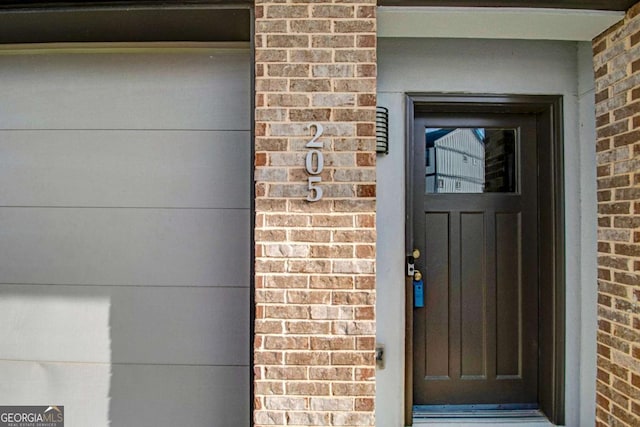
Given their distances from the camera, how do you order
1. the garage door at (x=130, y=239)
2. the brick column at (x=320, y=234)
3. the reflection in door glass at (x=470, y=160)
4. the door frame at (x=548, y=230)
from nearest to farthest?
the brick column at (x=320, y=234) < the garage door at (x=130, y=239) < the door frame at (x=548, y=230) < the reflection in door glass at (x=470, y=160)

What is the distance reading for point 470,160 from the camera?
6.94 ft

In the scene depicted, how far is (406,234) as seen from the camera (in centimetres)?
197

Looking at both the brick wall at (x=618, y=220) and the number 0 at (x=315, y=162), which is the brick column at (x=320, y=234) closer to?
the number 0 at (x=315, y=162)

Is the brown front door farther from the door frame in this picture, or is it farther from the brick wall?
the brick wall

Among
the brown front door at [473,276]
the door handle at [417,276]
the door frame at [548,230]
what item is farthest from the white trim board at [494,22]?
the door handle at [417,276]

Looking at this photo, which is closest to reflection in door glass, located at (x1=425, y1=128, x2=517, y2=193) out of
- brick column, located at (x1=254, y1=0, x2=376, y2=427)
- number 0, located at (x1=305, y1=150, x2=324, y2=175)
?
brick column, located at (x1=254, y1=0, x2=376, y2=427)

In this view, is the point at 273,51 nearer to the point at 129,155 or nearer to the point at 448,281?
the point at 129,155

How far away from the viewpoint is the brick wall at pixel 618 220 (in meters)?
1.50

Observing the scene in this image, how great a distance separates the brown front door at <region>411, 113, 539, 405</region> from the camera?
207cm

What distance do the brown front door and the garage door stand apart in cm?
106

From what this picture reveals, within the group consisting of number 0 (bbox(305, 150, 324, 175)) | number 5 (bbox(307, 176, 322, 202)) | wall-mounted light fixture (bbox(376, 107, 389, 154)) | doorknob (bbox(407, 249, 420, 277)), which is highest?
wall-mounted light fixture (bbox(376, 107, 389, 154))

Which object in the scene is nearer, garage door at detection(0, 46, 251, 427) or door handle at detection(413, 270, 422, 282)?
garage door at detection(0, 46, 251, 427)

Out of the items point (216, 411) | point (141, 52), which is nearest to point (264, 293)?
point (216, 411)

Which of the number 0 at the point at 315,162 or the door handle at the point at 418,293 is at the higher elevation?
the number 0 at the point at 315,162
